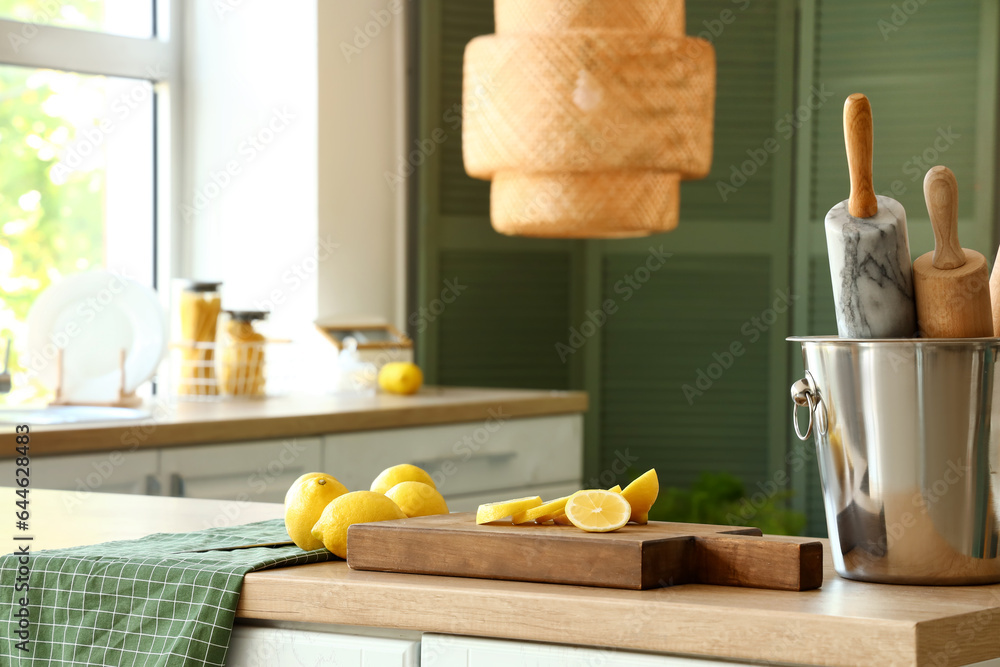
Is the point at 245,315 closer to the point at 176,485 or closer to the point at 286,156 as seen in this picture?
the point at 286,156

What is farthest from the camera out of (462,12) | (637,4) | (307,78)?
(462,12)

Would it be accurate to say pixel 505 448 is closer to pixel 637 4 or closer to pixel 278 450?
pixel 278 450

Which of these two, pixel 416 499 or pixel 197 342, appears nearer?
pixel 416 499

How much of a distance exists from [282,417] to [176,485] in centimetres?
24

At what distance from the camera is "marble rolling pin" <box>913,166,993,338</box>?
83 centimetres

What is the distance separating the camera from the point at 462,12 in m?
3.41

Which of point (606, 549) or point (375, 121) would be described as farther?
point (375, 121)

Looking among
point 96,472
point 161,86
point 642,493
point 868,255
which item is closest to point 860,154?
point 868,255

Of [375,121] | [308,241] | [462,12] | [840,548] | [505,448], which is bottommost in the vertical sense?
[505,448]

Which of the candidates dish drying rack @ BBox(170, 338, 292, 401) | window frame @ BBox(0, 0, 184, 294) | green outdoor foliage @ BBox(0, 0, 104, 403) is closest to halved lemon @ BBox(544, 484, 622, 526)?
dish drying rack @ BBox(170, 338, 292, 401)

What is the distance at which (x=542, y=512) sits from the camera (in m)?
0.89

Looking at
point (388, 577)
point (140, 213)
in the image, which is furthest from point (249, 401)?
point (388, 577)

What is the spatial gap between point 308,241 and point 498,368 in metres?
0.70

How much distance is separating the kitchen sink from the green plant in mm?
1537
